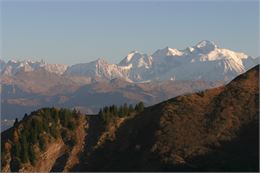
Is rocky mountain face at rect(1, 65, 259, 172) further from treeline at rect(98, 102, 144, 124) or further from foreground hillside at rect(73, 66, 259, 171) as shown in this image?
treeline at rect(98, 102, 144, 124)

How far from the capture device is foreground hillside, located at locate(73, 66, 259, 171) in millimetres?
93750

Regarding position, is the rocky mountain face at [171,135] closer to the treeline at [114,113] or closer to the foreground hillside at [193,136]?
the foreground hillside at [193,136]

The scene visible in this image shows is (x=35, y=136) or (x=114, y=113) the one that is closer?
(x=35, y=136)

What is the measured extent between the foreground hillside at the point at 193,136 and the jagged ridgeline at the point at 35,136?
7788 millimetres

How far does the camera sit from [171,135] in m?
103

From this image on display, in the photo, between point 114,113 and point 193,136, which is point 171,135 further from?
point 114,113

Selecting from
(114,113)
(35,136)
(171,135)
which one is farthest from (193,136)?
(35,136)

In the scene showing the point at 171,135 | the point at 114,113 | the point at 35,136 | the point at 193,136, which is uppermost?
the point at 114,113

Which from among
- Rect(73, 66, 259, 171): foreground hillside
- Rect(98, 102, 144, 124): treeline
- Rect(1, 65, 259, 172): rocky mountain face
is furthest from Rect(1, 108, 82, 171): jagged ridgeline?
Rect(73, 66, 259, 171): foreground hillside

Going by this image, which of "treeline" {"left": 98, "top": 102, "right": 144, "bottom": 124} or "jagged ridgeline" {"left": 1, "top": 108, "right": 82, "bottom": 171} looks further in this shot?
"treeline" {"left": 98, "top": 102, "right": 144, "bottom": 124}

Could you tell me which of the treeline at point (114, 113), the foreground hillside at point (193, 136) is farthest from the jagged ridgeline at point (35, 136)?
the foreground hillside at point (193, 136)

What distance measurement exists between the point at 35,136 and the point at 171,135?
25007 millimetres

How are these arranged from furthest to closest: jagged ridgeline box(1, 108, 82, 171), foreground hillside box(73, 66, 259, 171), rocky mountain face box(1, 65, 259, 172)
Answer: jagged ridgeline box(1, 108, 82, 171) → rocky mountain face box(1, 65, 259, 172) → foreground hillside box(73, 66, 259, 171)

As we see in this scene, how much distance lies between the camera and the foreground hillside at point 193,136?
9375 centimetres
